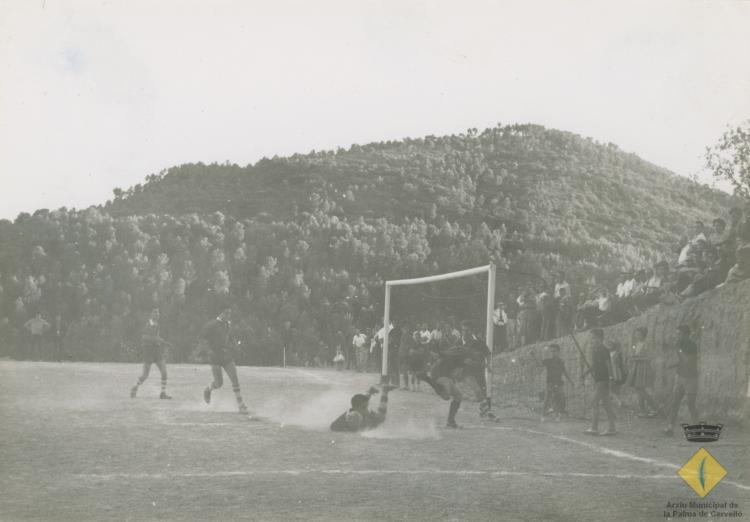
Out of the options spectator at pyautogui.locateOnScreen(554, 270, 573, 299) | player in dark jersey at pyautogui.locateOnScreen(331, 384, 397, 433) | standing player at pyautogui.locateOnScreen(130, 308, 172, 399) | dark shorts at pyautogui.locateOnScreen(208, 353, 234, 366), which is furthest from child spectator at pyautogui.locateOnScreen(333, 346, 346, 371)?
spectator at pyautogui.locateOnScreen(554, 270, 573, 299)

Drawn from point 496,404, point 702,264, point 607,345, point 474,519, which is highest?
point 702,264

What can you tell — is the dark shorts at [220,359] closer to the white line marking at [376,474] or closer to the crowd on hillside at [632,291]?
the white line marking at [376,474]

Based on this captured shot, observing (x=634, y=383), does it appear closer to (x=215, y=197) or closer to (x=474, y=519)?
(x=474, y=519)

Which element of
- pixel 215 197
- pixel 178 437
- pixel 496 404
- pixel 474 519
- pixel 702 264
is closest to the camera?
pixel 474 519

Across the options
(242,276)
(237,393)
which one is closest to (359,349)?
(237,393)

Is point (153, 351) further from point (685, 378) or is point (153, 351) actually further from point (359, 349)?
Result: point (685, 378)

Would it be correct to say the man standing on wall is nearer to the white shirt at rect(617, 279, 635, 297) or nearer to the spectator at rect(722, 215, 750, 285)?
the spectator at rect(722, 215, 750, 285)

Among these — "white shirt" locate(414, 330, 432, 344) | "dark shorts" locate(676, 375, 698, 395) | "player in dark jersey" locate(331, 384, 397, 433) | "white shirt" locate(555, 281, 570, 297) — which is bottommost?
"player in dark jersey" locate(331, 384, 397, 433)

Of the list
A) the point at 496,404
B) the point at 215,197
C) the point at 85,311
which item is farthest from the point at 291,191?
the point at 496,404
